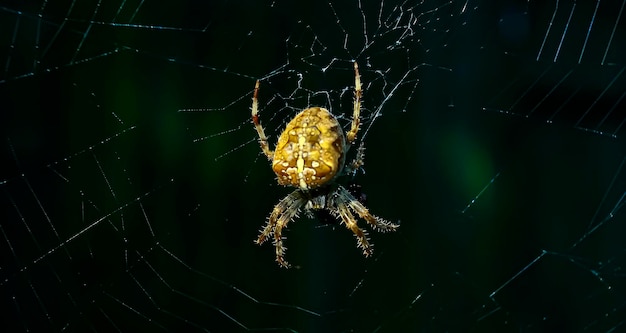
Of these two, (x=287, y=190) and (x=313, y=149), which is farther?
(x=287, y=190)

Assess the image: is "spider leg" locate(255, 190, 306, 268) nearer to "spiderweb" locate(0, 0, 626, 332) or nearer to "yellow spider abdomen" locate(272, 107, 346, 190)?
"yellow spider abdomen" locate(272, 107, 346, 190)

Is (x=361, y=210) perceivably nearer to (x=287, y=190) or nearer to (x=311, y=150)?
(x=311, y=150)

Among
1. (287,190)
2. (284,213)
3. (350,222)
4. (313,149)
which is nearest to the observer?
(313,149)

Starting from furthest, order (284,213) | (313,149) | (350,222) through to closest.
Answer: (284,213)
(350,222)
(313,149)

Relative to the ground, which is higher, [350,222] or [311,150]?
[311,150]

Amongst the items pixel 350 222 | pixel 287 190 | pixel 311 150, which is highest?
pixel 311 150

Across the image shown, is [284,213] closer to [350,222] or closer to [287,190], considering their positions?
[350,222]

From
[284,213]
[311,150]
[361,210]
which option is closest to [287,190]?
[284,213]
